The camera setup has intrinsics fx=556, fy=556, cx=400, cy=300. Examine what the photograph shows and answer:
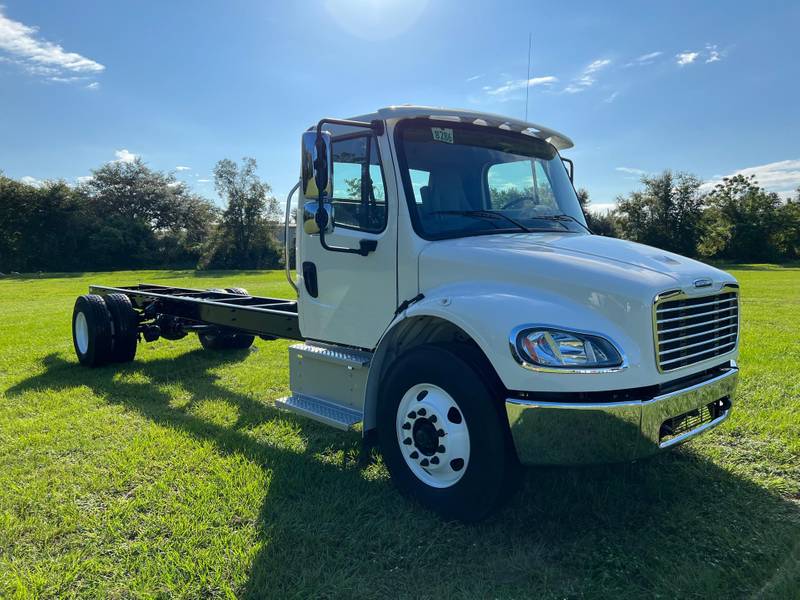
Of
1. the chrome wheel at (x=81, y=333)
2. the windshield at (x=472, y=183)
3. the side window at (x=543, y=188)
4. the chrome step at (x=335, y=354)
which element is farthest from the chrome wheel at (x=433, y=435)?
the chrome wheel at (x=81, y=333)

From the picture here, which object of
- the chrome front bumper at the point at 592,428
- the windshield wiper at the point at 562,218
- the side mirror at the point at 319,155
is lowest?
the chrome front bumper at the point at 592,428

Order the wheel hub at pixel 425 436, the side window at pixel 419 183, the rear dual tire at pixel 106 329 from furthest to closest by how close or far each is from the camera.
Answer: the rear dual tire at pixel 106 329 < the side window at pixel 419 183 < the wheel hub at pixel 425 436

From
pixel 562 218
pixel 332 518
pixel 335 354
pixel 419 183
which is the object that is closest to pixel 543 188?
pixel 562 218

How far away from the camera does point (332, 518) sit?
3.38 m

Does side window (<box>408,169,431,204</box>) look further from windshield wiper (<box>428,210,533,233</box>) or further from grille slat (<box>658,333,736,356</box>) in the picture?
grille slat (<box>658,333,736,356</box>)

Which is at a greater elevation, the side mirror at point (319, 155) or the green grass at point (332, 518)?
the side mirror at point (319, 155)

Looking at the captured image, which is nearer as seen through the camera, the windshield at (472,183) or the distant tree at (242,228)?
the windshield at (472,183)

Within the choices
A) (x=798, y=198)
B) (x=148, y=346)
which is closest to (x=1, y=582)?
(x=148, y=346)

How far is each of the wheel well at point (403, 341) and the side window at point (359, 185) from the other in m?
0.74

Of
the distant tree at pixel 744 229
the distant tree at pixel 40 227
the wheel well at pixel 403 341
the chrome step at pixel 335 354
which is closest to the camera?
the wheel well at pixel 403 341

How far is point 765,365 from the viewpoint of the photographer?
6973 mm

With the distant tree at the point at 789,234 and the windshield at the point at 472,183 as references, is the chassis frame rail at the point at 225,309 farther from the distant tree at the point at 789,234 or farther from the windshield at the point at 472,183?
the distant tree at the point at 789,234

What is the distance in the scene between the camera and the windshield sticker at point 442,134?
3.88 metres

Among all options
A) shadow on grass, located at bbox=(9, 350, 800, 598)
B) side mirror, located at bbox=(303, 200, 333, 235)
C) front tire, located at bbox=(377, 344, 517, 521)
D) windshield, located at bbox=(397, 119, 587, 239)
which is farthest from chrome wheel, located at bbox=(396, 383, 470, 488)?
side mirror, located at bbox=(303, 200, 333, 235)
